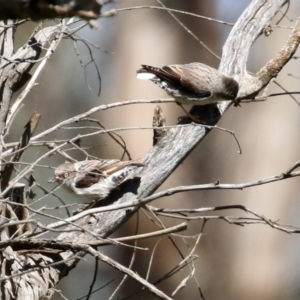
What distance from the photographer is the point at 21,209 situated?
119 inches

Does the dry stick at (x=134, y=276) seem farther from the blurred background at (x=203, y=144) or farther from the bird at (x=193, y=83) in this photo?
the blurred background at (x=203, y=144)

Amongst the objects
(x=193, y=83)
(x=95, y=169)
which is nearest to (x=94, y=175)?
(x=95, y=169)

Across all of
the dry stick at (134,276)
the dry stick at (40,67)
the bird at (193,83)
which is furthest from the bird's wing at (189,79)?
the dry stick at (134,276)

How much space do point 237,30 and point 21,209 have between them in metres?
1.61

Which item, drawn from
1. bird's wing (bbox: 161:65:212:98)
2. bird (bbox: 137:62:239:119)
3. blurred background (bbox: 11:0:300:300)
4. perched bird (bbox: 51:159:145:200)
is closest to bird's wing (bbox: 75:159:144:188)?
perched bird (bbox: 51:159:145:200)

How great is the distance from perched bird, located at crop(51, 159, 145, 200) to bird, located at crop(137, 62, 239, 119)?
0.48 metres

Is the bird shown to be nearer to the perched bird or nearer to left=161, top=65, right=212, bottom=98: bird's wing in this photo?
left=161, top=65, right=212, bottom=98: bird's wing

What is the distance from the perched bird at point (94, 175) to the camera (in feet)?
9.81

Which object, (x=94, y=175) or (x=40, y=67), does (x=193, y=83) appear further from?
(x=40, y=67)

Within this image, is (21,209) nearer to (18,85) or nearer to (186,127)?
(18,85)

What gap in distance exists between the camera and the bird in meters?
3.14

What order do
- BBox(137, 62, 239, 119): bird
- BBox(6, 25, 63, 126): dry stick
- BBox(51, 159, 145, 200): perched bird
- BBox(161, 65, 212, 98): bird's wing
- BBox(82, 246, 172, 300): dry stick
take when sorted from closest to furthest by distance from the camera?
BBox(82, 246, 172, 300): dry stick < BBox(6, 25, 63, 126): dry stick < BBox(51, 159, 145, 200): perched bird < BBox(137, 62, 239, 119): bird < BBox(161, 65, 212, 98): bird's wing

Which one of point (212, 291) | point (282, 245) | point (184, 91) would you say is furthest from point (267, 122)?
point (184, 91)

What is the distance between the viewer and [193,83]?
3.50m
